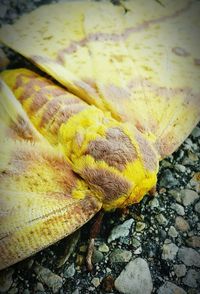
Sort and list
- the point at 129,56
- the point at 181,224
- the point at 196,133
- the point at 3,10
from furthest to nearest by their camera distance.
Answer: the point at 3,10
the point at 196,133
the point at 129,56
the point at 181,224

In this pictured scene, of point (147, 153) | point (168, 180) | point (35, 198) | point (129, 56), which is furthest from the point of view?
point (129, 56)

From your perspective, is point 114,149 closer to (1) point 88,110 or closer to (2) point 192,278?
(1) point 88,110

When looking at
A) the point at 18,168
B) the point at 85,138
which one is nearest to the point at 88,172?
the point at 85,138

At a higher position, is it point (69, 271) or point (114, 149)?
point (114, 149)

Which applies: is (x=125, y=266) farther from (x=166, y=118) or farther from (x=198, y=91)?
(x=198, y=91)

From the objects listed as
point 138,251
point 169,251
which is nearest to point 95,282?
point 138,251

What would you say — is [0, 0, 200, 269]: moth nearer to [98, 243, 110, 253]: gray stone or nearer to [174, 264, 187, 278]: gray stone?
[98, 243, 110, 253]: gray stone
